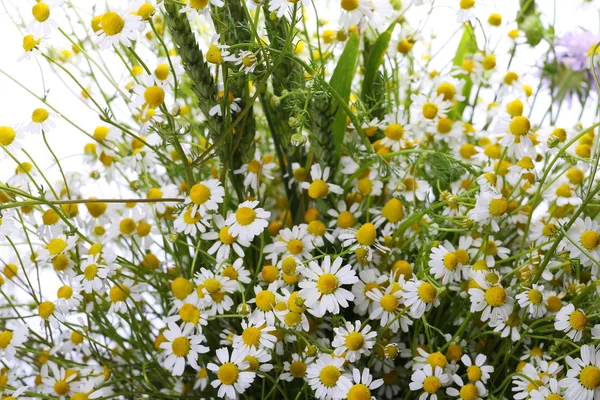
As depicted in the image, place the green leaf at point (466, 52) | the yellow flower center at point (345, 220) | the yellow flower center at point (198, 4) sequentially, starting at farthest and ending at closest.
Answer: the green leaf at point (466, 52) < the yellow flower center at point (345, 220) < the yellow flower center at point (198, 4)

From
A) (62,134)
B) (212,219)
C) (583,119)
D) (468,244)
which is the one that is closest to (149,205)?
(212,219)

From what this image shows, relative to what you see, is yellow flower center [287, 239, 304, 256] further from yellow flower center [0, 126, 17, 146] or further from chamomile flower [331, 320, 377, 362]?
yellow flower center [0, 126, 17, 146]

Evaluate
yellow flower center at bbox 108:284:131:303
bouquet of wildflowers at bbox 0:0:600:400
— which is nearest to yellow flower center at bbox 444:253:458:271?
bouquet of wildflowers at bbox 0:0:600:400

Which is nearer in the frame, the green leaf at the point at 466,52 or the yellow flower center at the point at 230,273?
the yellow flower center at the point at 230,273

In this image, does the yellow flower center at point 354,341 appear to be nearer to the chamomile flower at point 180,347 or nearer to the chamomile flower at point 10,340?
the chamomile flower at point 180,347

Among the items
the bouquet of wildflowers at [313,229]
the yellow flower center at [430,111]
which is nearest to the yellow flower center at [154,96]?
the bouquet of wildflowers at [313,229]
